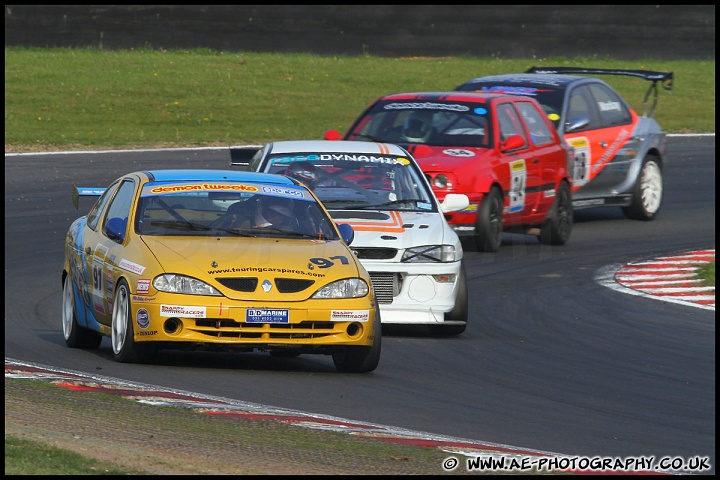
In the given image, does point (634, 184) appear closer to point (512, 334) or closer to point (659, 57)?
point (512, 334)

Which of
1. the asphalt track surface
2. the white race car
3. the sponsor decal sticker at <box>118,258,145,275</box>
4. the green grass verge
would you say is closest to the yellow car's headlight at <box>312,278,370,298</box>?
the asphalt track surface

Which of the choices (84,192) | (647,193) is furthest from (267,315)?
(647,193)

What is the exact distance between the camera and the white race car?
430 inches

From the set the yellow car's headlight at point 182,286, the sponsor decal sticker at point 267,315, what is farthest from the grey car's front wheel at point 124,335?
the sponsor decal sticker at point 267,315

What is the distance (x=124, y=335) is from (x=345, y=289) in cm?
135

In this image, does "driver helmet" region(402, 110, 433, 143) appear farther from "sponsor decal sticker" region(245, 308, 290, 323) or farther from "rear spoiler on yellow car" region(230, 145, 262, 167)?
"sponsor decal sticker" region(245, 308, 290, 323)

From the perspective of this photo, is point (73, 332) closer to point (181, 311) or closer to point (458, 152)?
point (181, 311)

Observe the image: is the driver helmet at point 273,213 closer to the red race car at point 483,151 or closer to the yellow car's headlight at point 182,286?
the yellow car's headlight at point 182,286

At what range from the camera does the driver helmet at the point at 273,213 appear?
9867 millimetres

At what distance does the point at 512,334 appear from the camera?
36.6 feet

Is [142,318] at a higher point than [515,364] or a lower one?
higher

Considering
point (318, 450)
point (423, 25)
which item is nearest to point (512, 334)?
point (318, 450)

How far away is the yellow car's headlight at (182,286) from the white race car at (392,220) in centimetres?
223

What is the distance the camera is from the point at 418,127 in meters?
15.1
